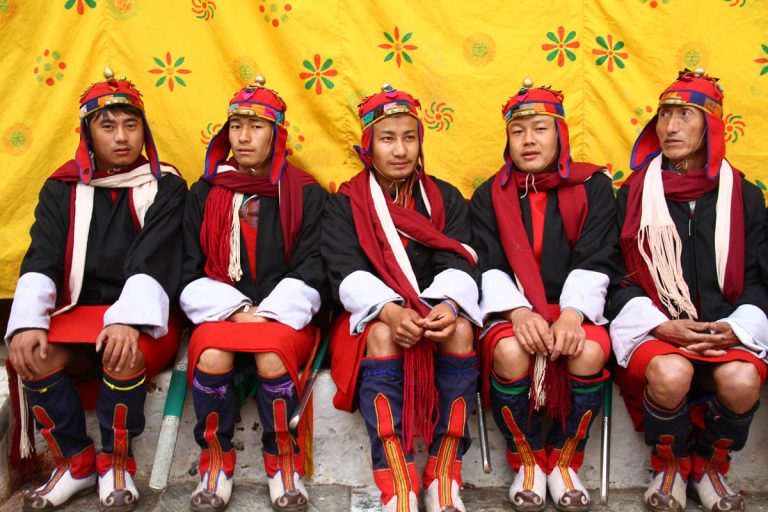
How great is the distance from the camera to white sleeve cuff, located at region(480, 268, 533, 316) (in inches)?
120

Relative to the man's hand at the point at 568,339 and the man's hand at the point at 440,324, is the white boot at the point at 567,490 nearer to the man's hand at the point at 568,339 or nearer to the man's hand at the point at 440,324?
the man's hand at the point at 568,339

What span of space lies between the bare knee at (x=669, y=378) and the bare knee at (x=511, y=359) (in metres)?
0.46

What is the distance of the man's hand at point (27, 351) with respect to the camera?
287 centimetres

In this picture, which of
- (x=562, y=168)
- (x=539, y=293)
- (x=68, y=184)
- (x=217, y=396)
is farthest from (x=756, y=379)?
(x=68, y=184)

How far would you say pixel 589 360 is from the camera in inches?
112

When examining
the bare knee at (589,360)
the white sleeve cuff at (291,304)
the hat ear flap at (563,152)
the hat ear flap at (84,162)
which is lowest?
the bare knee at (589,360)

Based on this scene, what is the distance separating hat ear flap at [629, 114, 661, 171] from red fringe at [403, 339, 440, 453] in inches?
53.1

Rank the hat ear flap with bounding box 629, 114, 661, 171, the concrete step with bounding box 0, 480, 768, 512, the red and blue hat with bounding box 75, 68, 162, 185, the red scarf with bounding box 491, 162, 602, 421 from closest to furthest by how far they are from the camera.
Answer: the concrete step with bounding box 0, 480, 768, 512, the red scarf with bounding box 491, 162, 602, 421, the red and blue hat with bounding box 75, 68, 162, 185, the hat ear flap with bounding box 629, 114, 661, 171

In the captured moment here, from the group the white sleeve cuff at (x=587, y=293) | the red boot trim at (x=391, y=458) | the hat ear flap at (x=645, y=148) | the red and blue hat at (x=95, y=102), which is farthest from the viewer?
the hat ear flap at (x=645, y=148)

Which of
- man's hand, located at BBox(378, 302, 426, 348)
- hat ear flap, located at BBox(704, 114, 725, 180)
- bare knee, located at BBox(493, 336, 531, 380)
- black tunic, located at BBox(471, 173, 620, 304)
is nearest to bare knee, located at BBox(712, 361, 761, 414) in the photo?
black tunic, located at BBox(471, 173, 620, 304)

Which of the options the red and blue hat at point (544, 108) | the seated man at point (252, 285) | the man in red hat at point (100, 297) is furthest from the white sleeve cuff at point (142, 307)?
the red and blue hat at point (544, 108)

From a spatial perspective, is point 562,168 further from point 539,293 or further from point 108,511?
point 108,511

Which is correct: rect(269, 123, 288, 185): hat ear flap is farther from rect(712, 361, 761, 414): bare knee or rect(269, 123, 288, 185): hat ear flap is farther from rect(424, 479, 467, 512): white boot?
rect(712, 361, 761, 414): bare knee

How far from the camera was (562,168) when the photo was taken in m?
3.30
